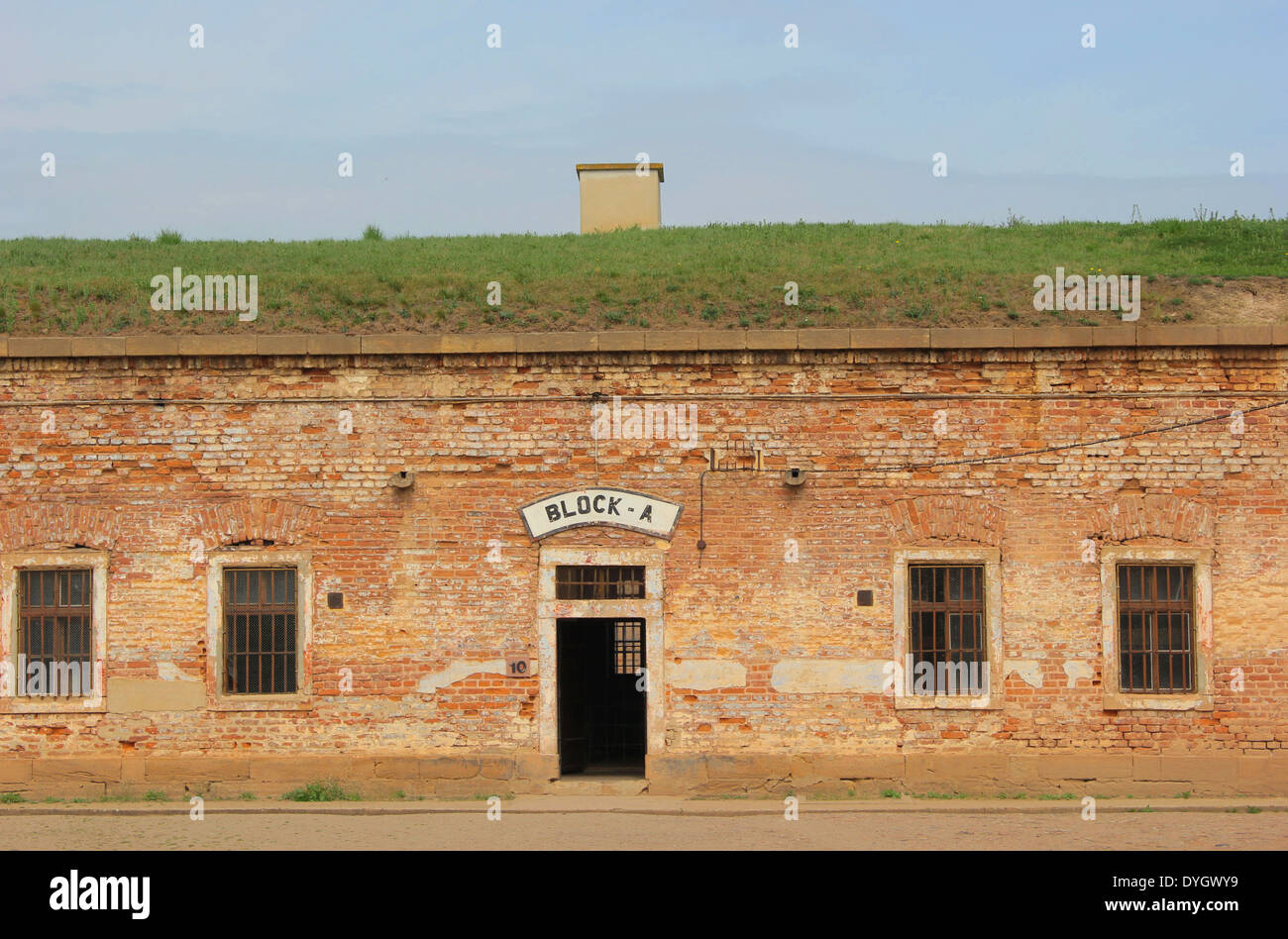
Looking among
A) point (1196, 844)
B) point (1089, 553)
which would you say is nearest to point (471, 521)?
point (1089, 553)

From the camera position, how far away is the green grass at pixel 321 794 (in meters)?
16.0

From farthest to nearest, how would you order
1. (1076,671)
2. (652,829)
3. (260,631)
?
(260,631), (1076,671), (652,829)

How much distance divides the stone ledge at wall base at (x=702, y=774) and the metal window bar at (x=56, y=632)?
84 centimetres

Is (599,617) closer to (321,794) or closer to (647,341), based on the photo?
(647,341)

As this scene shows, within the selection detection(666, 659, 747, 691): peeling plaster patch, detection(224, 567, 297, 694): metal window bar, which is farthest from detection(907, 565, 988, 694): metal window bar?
detection(224, 567, 297, 694): metal window bar

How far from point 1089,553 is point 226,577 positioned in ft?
32.3

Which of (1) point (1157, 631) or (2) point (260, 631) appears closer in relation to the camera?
(1) point (1157, 631)

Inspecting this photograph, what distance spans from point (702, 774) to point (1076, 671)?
435 cm

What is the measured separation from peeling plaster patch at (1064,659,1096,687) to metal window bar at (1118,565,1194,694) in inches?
14.7

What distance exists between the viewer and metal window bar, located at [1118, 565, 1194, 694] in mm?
16203

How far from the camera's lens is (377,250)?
24.4 metres

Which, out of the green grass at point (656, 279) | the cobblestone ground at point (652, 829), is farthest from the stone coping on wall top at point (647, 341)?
the cobblestone ground at point (652, 829)

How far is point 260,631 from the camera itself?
1656cm

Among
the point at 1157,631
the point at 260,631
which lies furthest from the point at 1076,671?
the point at 260,631
